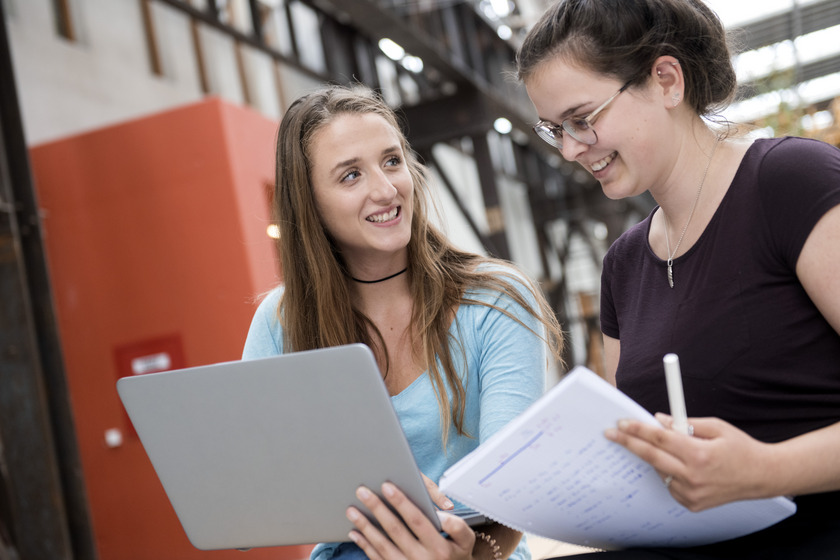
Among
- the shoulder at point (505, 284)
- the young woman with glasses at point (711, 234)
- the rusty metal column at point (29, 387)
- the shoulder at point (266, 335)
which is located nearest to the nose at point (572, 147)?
the young woman with glasses at point (711, 234)

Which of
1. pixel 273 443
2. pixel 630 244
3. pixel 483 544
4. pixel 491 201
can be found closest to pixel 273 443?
pixel 273 443

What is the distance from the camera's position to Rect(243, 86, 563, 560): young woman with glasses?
1759 millimetres

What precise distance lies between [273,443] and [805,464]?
743 mm

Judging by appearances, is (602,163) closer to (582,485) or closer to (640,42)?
(640,42)

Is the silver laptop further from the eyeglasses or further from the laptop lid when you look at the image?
the eyeglasses

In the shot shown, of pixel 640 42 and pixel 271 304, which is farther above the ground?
pixel 640 42

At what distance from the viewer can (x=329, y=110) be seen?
6.43 feet

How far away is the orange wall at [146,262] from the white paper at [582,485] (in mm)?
4573

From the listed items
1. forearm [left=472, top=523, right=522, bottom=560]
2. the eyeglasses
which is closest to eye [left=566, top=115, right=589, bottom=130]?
the eyeglasses

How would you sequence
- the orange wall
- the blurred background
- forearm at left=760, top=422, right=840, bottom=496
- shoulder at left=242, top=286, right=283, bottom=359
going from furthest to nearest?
the orange wall, the blurred background, shoulder at left=242, top=286, right=283, bottom=359, forearm at left=760, top=422, right=840, bottom=496

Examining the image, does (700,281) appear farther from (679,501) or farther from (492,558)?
(492,558)

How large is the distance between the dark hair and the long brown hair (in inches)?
20.5

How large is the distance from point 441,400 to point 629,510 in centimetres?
62

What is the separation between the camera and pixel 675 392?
1.01m
